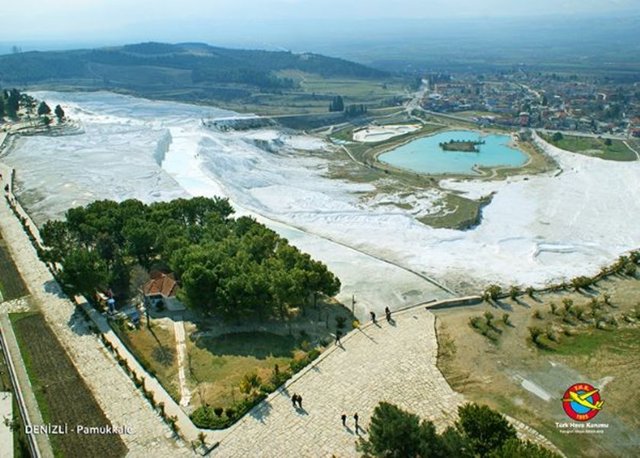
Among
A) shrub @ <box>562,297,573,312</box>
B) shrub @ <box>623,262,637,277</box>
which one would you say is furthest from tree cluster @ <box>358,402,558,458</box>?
shrub @ <box>623,262,637,277</box>

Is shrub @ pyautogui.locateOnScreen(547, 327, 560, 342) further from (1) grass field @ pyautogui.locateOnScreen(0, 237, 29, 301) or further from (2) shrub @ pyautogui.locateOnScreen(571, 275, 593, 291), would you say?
(1) grass field @ pyautogui.locateOnScreen(0, 237, 29, 301)

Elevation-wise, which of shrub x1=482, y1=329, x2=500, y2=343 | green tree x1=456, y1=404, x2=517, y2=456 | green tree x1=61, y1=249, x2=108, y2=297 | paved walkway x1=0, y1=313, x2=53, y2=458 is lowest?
shrub x1=482, y1=329, x2=500, y2=343

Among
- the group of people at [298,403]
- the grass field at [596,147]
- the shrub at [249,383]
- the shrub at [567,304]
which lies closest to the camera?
the group of people at [298,403]

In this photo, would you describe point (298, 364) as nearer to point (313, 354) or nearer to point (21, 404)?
point (313, 354)

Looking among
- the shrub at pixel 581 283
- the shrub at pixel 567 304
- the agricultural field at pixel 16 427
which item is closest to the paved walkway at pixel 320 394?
the agricultural field at pixel 16 427

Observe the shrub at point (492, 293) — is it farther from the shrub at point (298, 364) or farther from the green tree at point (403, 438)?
the green tree at point (403, 438)

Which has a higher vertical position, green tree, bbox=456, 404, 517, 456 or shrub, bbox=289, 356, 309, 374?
green tree, bbox=456, 404, 517, 456

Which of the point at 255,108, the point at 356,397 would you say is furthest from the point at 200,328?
the point at 255,108
